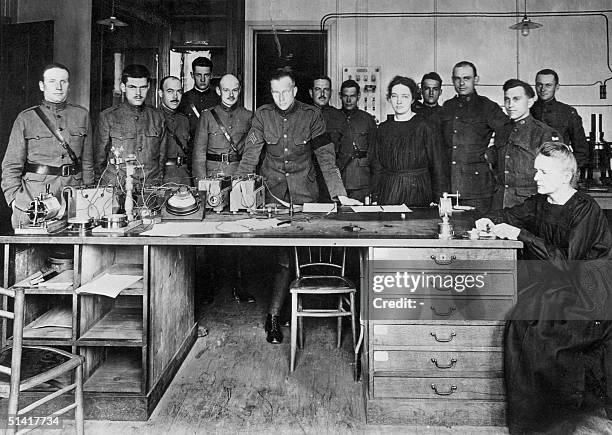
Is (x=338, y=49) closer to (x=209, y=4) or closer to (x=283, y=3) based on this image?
(x=283, y=3)

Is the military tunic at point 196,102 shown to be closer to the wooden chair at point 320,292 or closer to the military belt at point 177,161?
the military belt at point 177,161

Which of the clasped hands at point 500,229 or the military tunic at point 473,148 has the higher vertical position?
the military tunic at point 473,148

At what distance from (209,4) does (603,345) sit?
215 inches

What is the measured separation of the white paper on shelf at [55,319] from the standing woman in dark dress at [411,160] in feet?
7.11

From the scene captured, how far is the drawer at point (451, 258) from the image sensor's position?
7.84ft

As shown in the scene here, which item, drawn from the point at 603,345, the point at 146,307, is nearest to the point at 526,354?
the point at 603,345

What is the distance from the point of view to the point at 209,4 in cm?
632

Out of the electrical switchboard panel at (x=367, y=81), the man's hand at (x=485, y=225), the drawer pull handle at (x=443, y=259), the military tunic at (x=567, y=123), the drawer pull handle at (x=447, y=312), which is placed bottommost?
the drawer pull handle at (x=447, y=312)

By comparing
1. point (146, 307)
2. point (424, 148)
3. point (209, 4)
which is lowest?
point (146, 307)

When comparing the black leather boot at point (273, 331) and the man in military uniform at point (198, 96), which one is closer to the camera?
the black leather boot at point (273, 331)

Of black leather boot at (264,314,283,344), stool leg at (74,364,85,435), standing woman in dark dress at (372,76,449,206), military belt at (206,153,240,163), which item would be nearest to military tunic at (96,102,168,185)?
military belt at (206,153,240,163)

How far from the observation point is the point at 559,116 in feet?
16.3

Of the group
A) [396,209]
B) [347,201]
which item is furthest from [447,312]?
[347,201]

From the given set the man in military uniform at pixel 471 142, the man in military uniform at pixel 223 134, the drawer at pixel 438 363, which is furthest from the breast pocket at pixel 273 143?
the drawer at pixel 438 363
